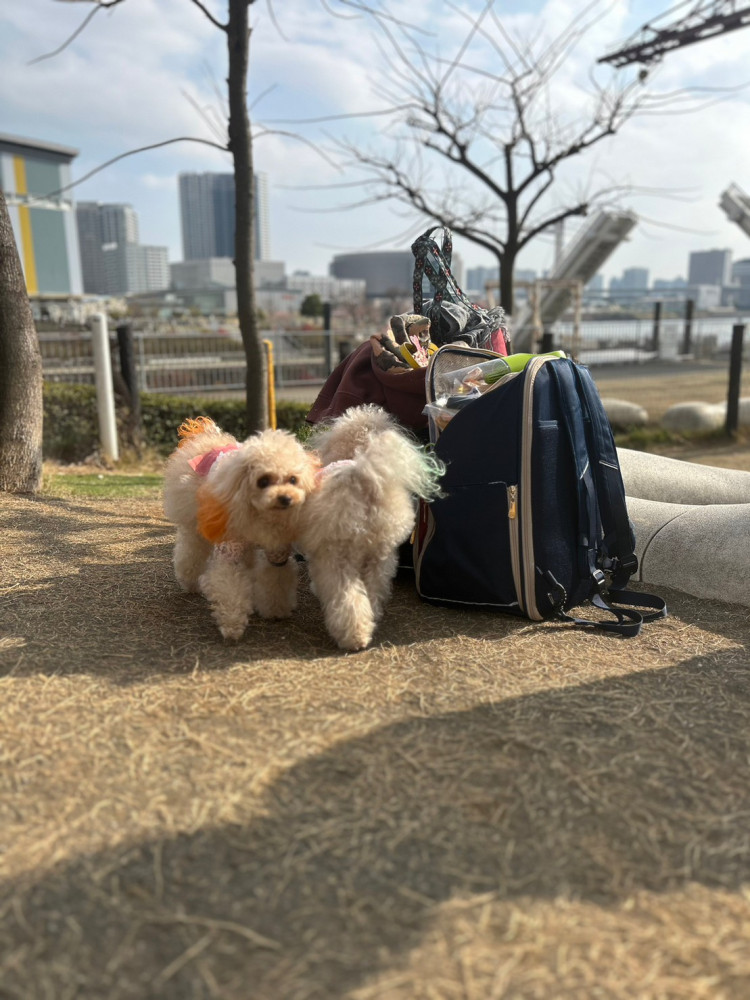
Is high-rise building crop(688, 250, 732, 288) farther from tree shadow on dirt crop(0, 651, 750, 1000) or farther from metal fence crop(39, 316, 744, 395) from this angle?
tree shadow on dirt crop(0, 651, 750, 1000)

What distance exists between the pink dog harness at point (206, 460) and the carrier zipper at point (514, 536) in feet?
4.04

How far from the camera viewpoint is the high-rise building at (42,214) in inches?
1805

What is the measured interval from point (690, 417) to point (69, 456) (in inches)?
331

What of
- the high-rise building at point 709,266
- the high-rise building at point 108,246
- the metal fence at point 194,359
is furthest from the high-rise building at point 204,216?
the high-rise building at point 709,266

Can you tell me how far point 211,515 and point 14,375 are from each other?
3.30 metres

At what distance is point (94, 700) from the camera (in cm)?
256

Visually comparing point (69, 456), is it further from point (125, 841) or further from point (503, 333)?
point (125, 841)

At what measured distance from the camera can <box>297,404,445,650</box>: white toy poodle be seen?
288cm

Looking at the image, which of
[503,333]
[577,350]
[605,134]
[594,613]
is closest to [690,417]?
[605,134]

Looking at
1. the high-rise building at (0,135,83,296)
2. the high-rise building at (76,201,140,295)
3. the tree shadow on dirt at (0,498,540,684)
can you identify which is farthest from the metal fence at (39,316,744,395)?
the high-rise building at (76,201,140,295)

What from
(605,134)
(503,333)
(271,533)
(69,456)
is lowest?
(69,456)

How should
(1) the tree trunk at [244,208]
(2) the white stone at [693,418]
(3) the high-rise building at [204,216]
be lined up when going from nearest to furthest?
(1) the tree trunk at [244,208], (2) the white stone at [693,418], (3) the high-rise building at [204,216]

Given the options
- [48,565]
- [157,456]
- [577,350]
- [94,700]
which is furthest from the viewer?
[577,350]

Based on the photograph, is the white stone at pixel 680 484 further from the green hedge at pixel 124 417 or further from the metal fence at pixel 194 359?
the metal fence at pixel 194 359
